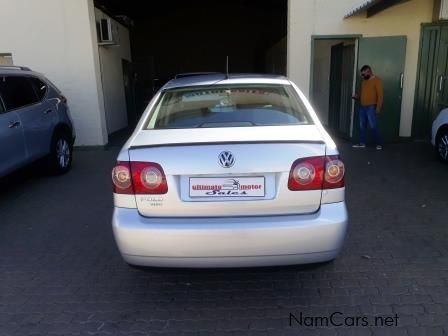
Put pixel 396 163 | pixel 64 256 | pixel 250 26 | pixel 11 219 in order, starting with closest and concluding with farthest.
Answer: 1. pixel 64 256
2. pixel 11 219
3. pixel 396 163
4. pixel 250 26

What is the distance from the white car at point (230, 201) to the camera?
2.60 metres

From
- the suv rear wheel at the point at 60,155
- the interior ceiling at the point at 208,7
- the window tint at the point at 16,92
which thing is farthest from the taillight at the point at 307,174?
the interior ceiling at the point at 208,7

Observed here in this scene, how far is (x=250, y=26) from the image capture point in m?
23.2

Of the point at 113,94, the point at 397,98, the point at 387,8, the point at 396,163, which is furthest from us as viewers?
the point at 113,94

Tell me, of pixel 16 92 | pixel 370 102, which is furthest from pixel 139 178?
pixel 370 102

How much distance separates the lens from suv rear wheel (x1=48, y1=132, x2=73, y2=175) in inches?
263

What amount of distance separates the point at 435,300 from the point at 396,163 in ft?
15.2

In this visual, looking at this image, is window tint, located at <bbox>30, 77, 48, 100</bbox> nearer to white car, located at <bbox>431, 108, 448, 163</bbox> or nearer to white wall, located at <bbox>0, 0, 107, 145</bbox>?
white wall, located at <bbox>0, 0, 107, 145</bbox>

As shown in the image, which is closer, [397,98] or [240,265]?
[240,265]

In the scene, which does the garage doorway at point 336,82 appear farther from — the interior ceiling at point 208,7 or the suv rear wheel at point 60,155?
the interior ceiling at point 208,7

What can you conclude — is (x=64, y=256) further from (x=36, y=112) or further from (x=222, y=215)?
(x=36, y=112)

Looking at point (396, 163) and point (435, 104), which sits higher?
point (435, 104)

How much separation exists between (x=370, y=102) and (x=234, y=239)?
6532mm

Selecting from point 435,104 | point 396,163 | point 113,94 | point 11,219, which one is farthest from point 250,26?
point 11,219
